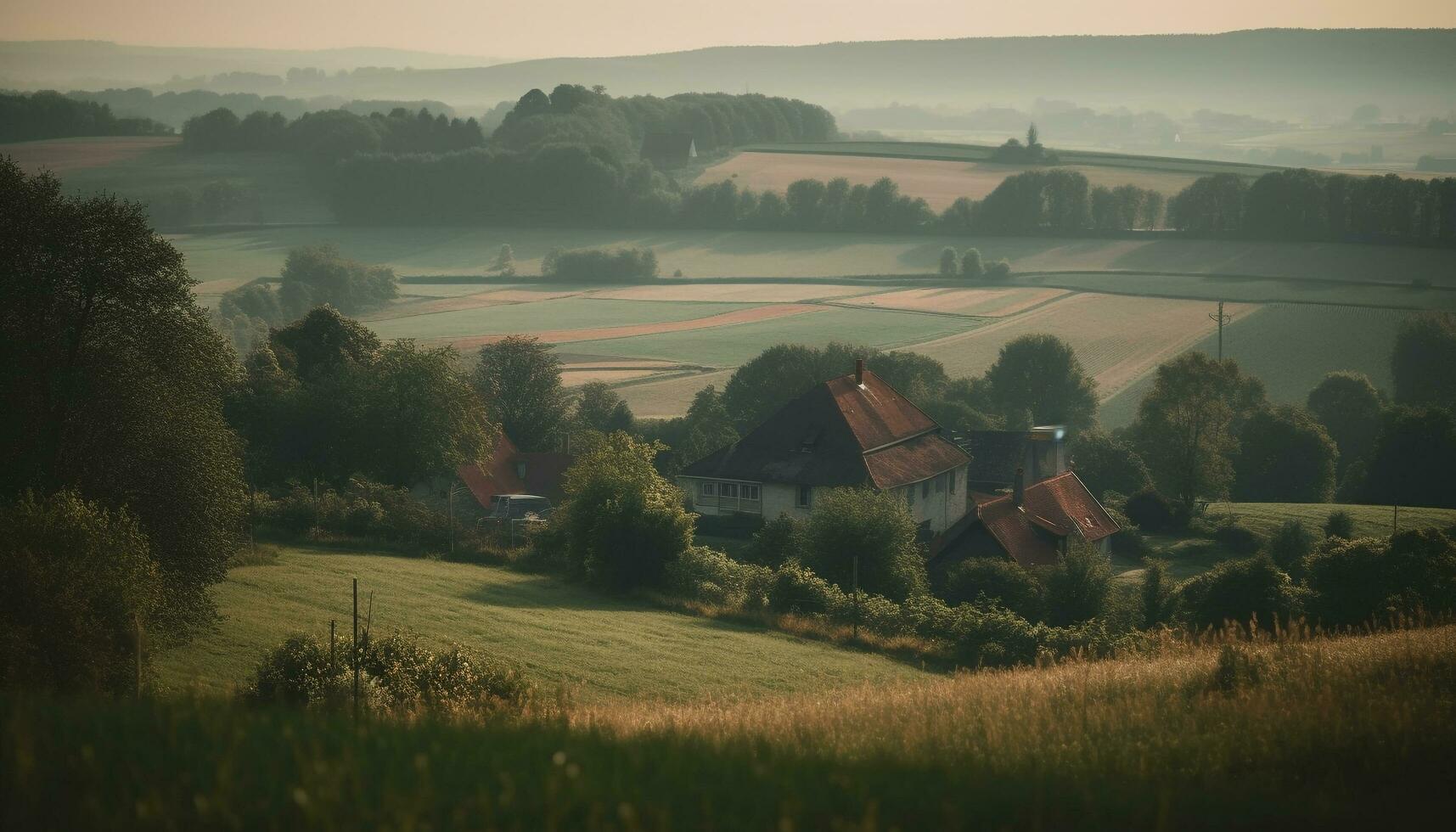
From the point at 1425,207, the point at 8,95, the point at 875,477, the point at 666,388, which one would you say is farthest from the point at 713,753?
the point at 8,95

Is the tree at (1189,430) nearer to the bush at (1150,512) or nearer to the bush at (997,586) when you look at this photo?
the bush at (1150,512)

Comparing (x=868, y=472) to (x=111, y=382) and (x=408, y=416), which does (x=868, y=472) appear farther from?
(x=111, y=382)

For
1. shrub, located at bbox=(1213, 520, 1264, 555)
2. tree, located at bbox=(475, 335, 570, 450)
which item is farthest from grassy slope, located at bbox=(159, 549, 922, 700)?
tree, located at bbox=(475, 335, 570, 450)

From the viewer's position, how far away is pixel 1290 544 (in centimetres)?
4700

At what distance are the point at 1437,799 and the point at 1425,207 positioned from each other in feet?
363

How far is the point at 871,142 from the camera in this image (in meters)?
179

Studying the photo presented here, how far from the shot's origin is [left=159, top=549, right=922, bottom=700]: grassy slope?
77.4 ft

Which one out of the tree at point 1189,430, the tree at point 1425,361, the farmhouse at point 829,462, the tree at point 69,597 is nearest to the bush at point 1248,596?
the farmhouse at point 829,462

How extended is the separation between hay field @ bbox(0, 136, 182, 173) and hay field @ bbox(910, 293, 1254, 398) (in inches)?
3634

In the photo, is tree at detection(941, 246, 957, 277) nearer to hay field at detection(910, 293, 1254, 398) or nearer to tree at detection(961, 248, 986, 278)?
tree at detection(961, 248, 986, 278)

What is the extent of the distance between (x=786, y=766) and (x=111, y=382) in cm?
1925

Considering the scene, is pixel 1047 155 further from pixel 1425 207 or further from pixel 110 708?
pixel 110 708

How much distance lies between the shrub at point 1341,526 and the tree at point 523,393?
111ft

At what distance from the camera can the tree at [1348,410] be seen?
7194 cm
